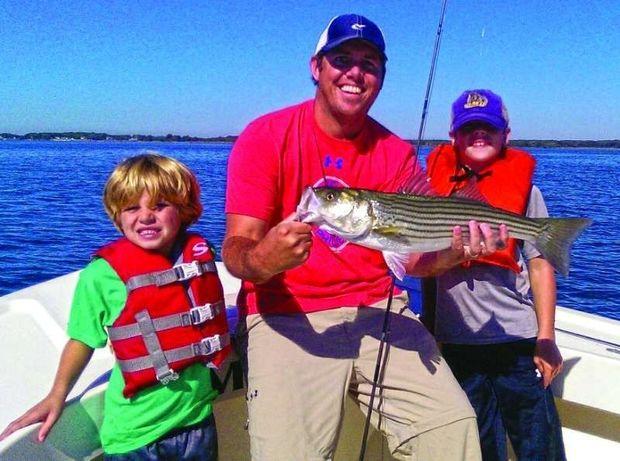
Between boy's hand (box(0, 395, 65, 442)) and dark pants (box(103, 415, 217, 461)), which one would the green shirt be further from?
boy's hand (box(0, 395, 65, 442))

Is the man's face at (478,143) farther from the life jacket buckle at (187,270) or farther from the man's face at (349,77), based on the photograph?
the life jacket buckle at (187,270)

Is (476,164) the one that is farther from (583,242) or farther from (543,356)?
(583,242)

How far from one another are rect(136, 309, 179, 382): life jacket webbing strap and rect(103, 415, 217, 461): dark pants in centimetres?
36

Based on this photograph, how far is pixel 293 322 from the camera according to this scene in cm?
361

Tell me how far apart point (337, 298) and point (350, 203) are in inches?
31.9

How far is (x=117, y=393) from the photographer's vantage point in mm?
3164

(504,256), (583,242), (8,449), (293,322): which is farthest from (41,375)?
(583,242)

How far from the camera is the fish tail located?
369 cm

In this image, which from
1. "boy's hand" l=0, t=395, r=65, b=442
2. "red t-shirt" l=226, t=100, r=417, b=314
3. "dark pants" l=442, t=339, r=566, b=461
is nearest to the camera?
"boy's hand" l=0, t=395, r=65, b=442

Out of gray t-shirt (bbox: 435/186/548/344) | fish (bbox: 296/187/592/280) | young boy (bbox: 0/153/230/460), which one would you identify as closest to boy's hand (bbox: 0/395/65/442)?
→ young boy (bbox: 0/153/230/460)

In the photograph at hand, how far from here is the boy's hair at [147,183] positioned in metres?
3.23

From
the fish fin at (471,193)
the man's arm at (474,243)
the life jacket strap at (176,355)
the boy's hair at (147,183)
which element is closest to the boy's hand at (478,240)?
the man's arm at (474,243)

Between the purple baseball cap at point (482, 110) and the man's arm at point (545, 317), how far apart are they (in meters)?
1.02

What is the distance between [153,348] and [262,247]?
85 centimetres
